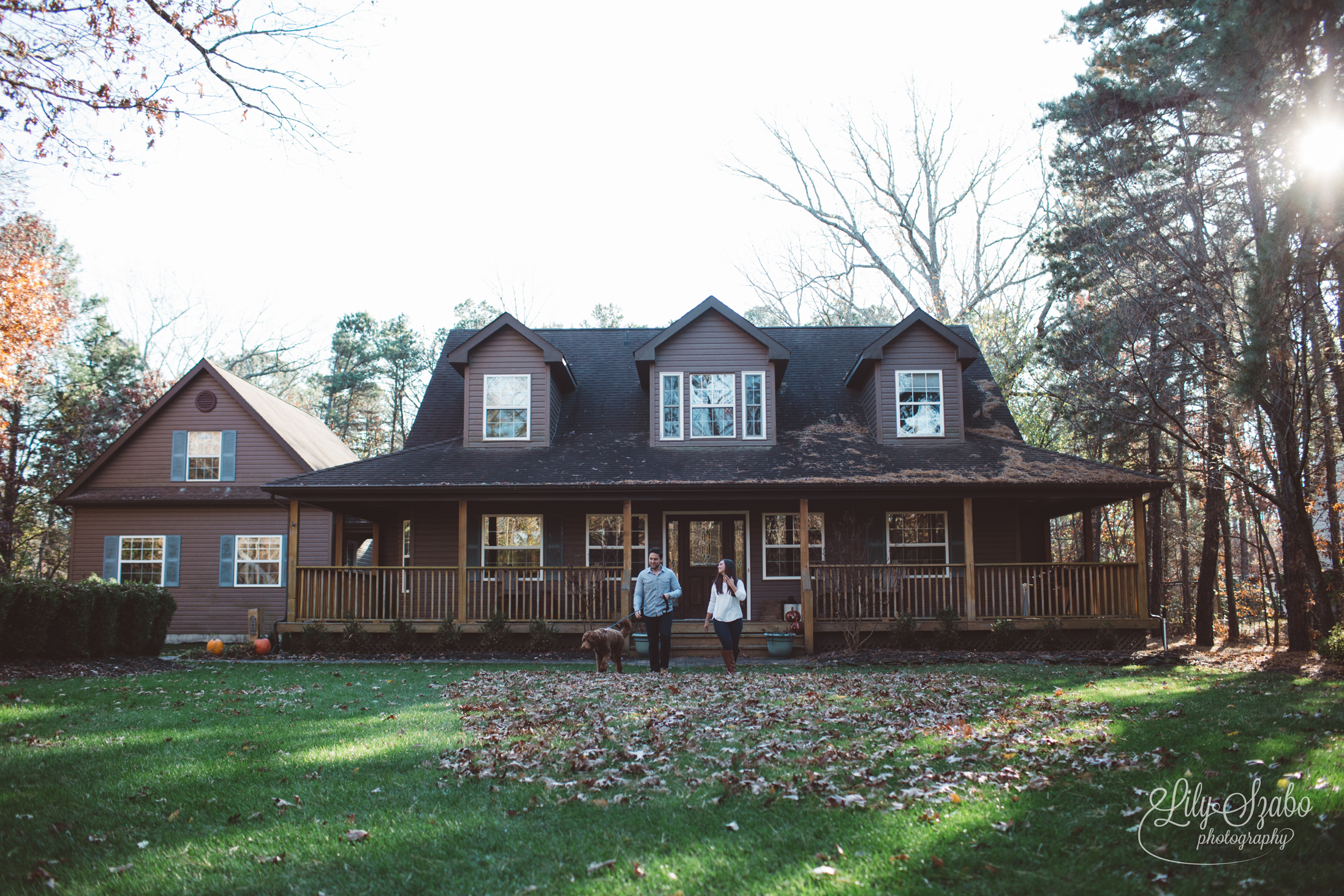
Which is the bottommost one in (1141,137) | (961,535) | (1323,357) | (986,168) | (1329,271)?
(961,535)

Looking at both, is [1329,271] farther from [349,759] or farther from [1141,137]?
[349,759]

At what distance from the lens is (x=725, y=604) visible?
1092 centimetres

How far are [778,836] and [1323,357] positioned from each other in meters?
13.9

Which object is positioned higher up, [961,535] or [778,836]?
[961,535]

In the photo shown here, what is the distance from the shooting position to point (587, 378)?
19.9 metres

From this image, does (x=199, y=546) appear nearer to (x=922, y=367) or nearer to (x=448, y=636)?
(x=448, y=636)

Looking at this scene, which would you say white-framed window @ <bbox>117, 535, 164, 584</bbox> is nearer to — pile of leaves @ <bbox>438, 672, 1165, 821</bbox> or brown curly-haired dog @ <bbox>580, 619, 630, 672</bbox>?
brown curly-haired dog @ <bbox>580, 619, 630, 672</bbox>

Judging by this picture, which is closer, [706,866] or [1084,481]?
[706,866]

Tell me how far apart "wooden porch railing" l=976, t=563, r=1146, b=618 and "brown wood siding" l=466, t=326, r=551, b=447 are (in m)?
9.45

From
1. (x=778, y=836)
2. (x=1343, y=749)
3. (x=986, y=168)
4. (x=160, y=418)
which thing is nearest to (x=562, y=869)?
(x=778, y=836)

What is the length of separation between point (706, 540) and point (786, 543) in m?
1.71

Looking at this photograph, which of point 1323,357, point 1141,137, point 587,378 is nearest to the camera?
point 1323,357

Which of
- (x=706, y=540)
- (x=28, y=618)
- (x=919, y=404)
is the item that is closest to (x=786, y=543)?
(x=706, y=540)

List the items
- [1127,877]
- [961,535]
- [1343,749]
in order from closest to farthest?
1. [1127,877]
2. [1343,749]
3. [961,535]
